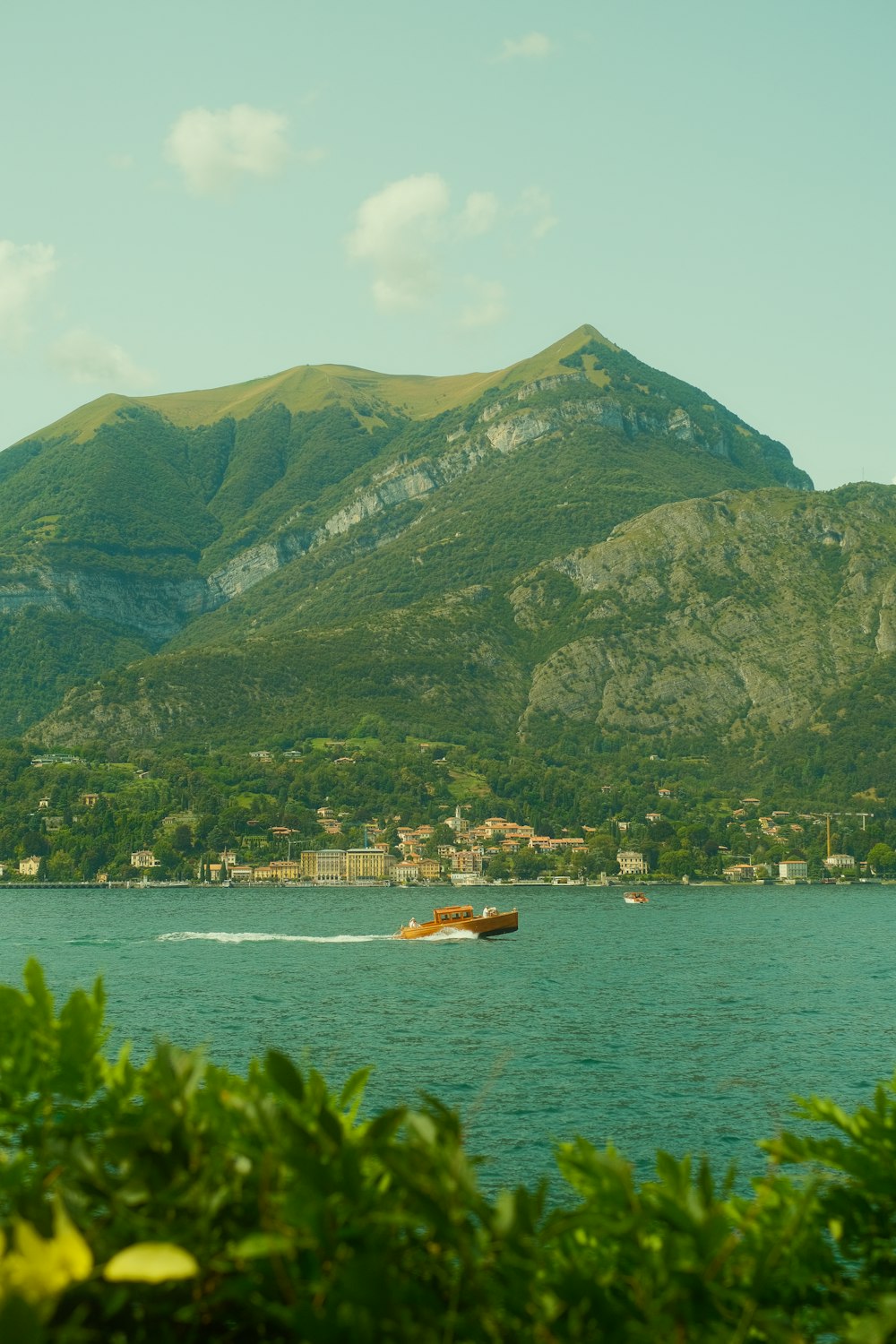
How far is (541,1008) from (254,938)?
35.0 m

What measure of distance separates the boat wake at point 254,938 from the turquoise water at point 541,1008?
314mm

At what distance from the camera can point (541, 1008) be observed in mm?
54875

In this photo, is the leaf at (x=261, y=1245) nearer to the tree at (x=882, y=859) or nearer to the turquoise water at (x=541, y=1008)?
the turquoise water at (x=541, y=1008)

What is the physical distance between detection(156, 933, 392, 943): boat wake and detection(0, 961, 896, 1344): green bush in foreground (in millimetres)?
81880

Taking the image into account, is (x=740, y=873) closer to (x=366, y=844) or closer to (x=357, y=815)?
(x=366, y=844)

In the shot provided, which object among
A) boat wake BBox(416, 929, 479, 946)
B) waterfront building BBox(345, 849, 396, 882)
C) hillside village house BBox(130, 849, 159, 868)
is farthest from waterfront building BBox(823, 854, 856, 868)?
boat wake BBox(416, 929, 479, 946)

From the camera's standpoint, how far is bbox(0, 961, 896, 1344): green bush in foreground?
13.6 feet

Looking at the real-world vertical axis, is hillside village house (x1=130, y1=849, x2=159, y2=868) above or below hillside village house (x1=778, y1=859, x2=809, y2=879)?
above

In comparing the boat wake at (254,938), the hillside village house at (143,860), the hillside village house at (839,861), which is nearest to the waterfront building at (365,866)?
the hillside village house at (143,860)

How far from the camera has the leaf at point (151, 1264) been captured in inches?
150

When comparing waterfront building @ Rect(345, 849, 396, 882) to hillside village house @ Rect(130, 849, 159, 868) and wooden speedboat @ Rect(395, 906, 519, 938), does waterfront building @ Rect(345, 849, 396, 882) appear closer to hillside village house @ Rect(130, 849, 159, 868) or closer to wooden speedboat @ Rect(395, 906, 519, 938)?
hillside village house @ Rect(130, 849, 159, 868)

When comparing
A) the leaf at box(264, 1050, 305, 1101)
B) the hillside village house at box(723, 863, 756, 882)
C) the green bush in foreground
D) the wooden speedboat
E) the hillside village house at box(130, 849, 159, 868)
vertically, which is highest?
the leaf at box(264, 1050, 305, 1101)

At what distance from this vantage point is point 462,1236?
4.41 meters

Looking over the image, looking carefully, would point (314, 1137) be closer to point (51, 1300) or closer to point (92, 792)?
point (51, 1300)
